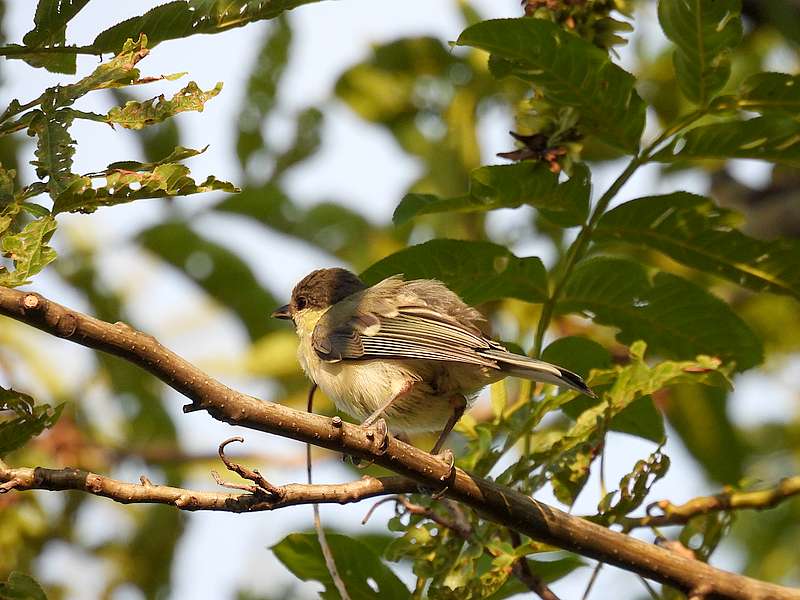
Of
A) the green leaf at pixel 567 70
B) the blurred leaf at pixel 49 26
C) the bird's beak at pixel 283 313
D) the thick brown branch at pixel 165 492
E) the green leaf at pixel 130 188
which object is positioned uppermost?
the bird's beak at pixel 283 313

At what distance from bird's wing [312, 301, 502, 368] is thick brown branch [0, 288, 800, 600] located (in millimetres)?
622

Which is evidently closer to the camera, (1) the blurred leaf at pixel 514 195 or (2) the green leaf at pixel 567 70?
(2) the green leaf at pixel 567 70

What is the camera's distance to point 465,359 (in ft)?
10.7

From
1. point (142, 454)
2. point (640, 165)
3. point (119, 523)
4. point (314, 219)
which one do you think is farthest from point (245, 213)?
point (640, 165)

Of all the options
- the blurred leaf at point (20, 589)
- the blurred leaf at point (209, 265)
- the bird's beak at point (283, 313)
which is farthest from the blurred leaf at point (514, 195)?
the blurred leaf at point (209, 265)

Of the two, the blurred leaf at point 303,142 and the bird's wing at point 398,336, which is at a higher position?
the blurred leaf at point 303,142

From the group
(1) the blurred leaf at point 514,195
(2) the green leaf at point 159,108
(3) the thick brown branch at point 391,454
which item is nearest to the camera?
(3) the thick brown branch at point 391,454

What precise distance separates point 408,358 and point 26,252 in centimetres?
168

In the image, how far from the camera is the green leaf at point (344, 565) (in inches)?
121

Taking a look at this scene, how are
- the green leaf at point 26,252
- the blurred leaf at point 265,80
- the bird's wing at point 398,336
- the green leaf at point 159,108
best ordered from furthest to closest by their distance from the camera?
the blurred leaf at point 265,80 < the bird's wing at point 398,336 < the green leaf at point 159,108 < the green leaf at point 26,252

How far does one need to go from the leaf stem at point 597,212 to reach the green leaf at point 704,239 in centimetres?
3

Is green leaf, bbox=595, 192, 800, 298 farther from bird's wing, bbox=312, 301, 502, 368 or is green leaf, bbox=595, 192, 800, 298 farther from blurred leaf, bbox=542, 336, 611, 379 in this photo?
bird's wing, bbox=312, 301, 502, 368

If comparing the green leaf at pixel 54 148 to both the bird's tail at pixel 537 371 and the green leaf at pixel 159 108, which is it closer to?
the green leaf at pixel 159 108

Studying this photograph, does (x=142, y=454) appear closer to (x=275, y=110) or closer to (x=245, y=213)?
(x=245, y=213)
